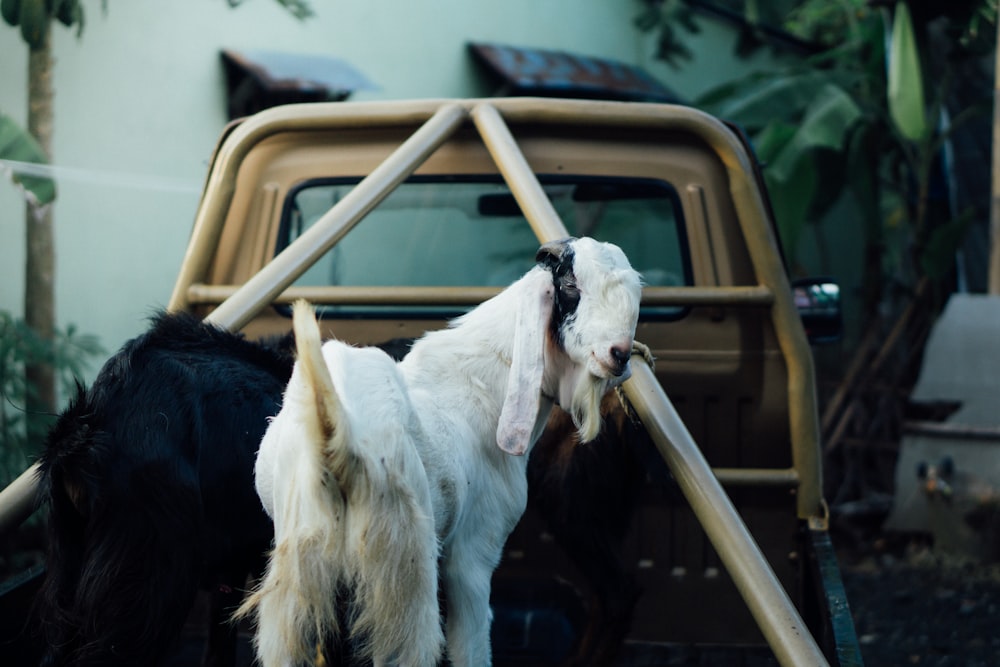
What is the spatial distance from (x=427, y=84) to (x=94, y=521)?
7.82m

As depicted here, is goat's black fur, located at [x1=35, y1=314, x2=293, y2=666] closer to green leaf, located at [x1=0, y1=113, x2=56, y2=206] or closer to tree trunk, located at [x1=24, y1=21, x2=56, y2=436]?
green leaf, located at [x1=0, y1=113, x2=56, y2=206]

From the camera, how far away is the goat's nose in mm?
2182

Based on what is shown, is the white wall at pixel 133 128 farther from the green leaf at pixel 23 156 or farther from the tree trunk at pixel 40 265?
the green leaf at pixel 23 156

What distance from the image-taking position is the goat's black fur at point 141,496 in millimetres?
2248

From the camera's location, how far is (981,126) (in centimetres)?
1004

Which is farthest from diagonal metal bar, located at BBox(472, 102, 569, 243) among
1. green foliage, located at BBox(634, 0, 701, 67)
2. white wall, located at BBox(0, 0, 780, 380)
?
green foliage, located at BBox(634, 0, 701, 67)

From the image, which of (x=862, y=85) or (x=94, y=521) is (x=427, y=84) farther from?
(x=94, y=521)

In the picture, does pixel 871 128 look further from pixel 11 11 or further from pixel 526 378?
pixel 526 378

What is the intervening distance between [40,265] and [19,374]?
0.56 meters

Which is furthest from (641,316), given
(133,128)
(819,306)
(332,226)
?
(133,128)

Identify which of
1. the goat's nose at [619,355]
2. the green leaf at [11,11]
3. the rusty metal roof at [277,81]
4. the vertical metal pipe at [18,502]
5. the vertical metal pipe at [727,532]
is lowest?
the vertical metal pipe at [18,502]

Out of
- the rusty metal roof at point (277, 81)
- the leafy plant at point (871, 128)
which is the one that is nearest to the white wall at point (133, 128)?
the rusty metal roof at point (277, 81)

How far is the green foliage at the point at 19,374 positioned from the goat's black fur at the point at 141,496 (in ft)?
10.7

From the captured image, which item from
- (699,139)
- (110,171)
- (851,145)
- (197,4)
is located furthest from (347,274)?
(851,145)
